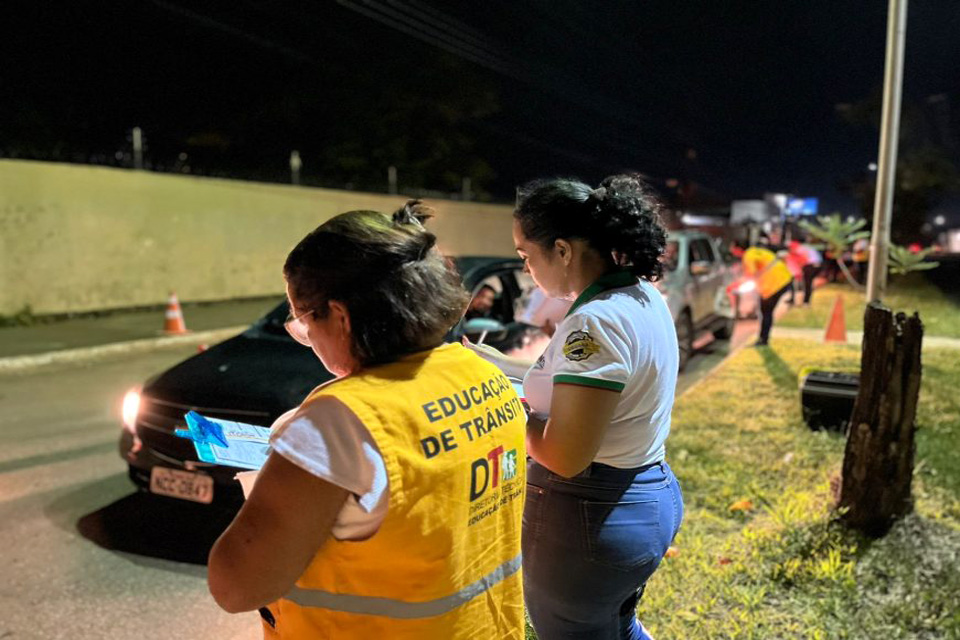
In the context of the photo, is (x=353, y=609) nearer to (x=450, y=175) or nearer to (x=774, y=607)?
(x=774, y=607)

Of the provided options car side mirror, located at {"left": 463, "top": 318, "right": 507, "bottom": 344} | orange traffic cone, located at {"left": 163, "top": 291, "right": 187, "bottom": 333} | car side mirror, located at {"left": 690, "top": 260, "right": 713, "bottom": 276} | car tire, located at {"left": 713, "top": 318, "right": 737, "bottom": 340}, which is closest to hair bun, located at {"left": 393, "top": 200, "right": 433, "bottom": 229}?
car side mirror, located at {"left": 463, "top": 318, "right": 507, "bottom": 344}

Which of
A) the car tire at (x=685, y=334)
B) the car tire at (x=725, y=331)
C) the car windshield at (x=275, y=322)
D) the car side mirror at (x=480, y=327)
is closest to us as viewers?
the car side mirror at (x=480, y=327)

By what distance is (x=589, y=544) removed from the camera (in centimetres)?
174

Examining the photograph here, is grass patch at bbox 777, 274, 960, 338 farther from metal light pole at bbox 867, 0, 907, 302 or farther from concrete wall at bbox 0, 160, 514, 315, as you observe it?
concrete wall at bbox 0, 160, 514, 315

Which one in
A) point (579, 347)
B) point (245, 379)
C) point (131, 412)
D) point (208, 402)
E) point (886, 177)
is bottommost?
point (131, 412)

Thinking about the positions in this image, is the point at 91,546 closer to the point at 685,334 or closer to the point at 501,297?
the point at 501,297

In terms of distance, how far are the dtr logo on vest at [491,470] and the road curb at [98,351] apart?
9.34 meters

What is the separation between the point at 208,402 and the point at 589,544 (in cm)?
283

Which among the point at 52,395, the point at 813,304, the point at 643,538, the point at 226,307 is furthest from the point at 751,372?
the point at 226,307

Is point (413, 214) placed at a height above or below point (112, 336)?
above

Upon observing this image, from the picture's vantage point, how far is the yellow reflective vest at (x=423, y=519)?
1119 millimetres

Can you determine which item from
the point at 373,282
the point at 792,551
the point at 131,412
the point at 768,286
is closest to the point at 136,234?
the point at 131,412

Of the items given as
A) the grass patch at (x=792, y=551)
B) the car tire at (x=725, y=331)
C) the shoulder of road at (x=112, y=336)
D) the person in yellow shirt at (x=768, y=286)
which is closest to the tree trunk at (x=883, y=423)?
the grass patch at (x=792, y=551)

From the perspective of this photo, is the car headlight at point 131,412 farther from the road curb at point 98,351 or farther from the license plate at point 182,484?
the road curb at point 98,351
